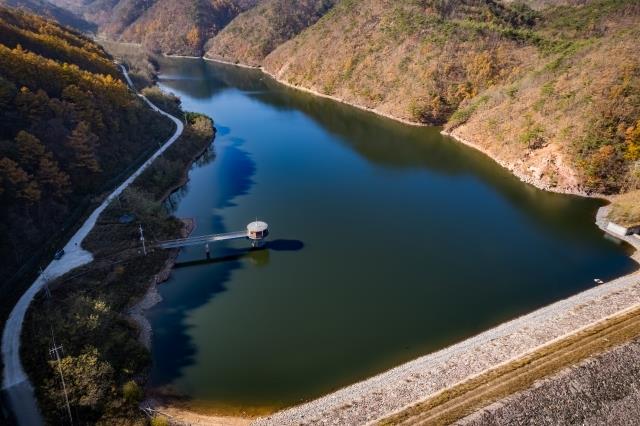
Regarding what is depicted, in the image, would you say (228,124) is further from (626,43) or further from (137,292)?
(626,43)

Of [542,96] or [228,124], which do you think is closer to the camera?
[542,96]

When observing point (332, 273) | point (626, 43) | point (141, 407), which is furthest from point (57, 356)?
→ point (626, 43)

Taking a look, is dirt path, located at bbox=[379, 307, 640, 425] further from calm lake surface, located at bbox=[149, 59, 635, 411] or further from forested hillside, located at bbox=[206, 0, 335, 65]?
forested hillside, located at bbox=[206, 0, 335, 65]

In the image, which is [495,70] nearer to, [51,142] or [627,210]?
[627,210]

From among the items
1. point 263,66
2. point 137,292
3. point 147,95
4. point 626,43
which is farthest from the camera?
point 263,66

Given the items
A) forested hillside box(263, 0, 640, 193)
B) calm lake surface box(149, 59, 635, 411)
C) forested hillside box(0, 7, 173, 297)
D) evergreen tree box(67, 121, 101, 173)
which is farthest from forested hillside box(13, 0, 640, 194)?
evergreen tree box(67, 121, 101, 173)

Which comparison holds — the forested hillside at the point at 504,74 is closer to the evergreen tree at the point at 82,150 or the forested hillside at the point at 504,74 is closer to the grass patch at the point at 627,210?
the grass patch at the point at 627,210

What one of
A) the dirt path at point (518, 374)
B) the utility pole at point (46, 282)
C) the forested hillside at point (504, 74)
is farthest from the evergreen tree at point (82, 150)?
the forested hillside at point (504, 74)

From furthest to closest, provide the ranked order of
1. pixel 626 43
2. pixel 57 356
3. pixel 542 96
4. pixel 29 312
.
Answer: pixel 542 96 → pixel 626 43 → pixel 29 312 → pixel 57 356
